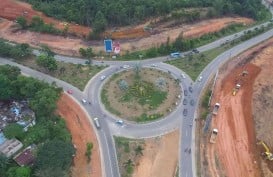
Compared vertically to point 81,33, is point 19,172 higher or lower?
lower

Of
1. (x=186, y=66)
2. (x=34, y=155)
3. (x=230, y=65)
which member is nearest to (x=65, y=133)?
(x=34, y=155)

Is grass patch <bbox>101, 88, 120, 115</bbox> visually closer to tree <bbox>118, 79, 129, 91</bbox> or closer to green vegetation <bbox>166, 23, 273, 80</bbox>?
tree <bbox>118, 79, 129, 91</bbox>

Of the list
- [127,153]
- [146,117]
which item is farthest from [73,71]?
[127,153]

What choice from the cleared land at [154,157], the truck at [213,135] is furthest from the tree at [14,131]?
the truck at [213,135]

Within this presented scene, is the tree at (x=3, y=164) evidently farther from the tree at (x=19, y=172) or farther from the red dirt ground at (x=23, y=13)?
the red dirt ground at (x=23, y=13)

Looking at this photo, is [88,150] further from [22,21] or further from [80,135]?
[22,21]
